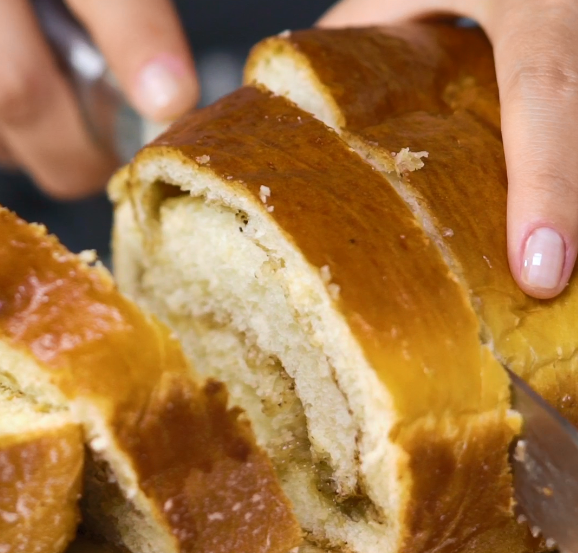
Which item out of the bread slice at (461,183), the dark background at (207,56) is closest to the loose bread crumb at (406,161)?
the bread slice at (461,183)

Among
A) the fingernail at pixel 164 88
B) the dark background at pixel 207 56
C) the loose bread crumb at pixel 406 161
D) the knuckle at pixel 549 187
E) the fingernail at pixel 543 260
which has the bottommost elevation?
the dark background at pixel 207 56

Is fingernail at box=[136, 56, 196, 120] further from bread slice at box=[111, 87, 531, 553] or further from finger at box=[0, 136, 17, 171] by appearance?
finger at box=[0, 136, 17, 171]

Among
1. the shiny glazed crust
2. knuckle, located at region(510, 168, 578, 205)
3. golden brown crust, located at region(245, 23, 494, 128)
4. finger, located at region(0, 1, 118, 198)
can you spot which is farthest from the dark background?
knuckle, located at region(510, 168, 578, 205)

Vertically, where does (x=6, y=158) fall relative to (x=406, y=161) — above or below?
below

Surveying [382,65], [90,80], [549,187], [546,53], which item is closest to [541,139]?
[549,187]

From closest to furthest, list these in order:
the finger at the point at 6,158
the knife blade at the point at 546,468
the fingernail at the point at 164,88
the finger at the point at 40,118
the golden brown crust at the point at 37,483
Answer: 1. the golden brown crust at the point at 37,483
2. the knife blade at the point at 546,468
3. the fingernail at the point at 164,88
4. the finger at the point at 40,118
5. the finger at the point at 6,158

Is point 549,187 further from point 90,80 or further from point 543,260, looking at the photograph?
point 90,80

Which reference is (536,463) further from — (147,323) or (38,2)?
(38,2)

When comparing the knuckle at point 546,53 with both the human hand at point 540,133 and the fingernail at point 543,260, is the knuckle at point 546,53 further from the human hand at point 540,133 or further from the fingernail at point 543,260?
the fingernail at point 543,260
